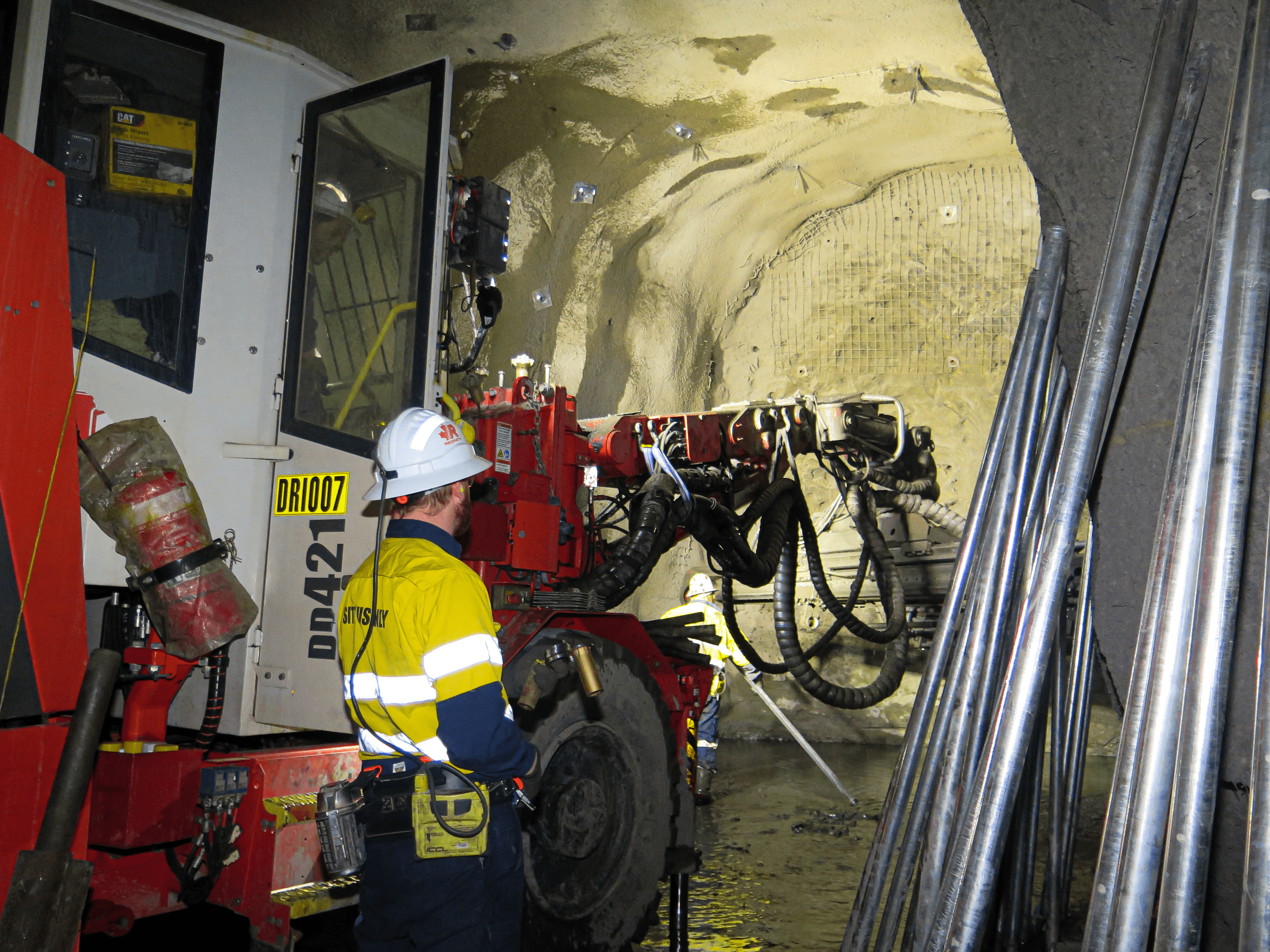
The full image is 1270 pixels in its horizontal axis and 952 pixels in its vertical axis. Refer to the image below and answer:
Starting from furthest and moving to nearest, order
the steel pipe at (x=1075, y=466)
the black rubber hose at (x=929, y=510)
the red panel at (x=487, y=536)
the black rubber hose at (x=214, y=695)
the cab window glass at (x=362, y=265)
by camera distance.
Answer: the black rubber hose at (x=929, y=510), the red panel at (x=487, y=536), the cab window glass at (x=362, y=265), the black rubber hose at (x=214, y=695), the steel pipe at (x=1075, y=466)

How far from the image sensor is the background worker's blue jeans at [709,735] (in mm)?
7129

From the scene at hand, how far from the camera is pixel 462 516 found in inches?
98.3

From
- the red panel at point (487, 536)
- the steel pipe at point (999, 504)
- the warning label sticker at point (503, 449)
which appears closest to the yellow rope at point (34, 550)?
the red panel at point (487, 536)

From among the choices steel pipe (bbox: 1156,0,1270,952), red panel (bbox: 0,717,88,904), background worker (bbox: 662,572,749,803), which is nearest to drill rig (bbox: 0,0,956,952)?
red panel (bbox: 0,717,88,904)

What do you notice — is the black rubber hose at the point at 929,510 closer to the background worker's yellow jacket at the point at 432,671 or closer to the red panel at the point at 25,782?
the background worker's yellow jacket at the point at 432,671

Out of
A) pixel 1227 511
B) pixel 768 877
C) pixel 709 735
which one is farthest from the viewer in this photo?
pixel 709 735

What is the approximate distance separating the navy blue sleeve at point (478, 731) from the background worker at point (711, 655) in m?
4.41

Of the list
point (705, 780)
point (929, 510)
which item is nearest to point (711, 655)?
point (705, 780)

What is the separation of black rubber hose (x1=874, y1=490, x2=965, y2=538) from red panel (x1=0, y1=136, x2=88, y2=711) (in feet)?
23.0

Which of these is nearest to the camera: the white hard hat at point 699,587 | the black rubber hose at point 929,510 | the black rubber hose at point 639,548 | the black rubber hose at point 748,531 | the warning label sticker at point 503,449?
the warning label sticker at point 503,449

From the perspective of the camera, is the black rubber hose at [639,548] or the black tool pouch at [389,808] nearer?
the black tool pouch at [389,808]

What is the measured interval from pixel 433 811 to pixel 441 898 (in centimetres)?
20

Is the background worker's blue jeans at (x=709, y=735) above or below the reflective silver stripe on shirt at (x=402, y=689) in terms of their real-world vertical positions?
below

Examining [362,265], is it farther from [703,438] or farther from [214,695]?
[703,438]
